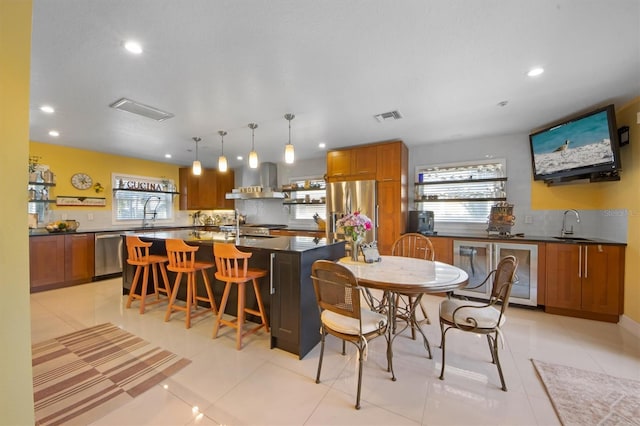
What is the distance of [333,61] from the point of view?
205 cm

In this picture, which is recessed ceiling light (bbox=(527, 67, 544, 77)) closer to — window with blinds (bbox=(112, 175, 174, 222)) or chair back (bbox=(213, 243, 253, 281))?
chair back (bbox=(213, 243, 253, 281))

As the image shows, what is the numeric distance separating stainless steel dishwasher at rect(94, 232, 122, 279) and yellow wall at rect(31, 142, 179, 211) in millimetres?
840

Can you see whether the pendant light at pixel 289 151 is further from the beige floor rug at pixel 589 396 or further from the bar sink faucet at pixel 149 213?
the bar sink faucet at pixel 149 213

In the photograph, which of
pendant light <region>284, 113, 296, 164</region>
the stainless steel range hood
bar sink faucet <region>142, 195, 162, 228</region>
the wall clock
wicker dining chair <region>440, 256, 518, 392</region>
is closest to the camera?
wicker dining chair <region>440, 256, 518, 392</region>

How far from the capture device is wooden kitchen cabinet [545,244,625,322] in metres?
2.81

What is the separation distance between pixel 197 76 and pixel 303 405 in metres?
2.80

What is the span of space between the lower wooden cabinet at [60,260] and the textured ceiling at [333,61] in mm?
1932

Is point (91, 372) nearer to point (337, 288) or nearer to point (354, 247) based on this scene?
point (337, 288)

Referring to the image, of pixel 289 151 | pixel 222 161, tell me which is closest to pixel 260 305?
pixel 289 151

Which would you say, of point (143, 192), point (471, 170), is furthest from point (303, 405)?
point (143, 192)

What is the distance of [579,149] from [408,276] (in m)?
3.02

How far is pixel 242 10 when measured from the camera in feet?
5.04

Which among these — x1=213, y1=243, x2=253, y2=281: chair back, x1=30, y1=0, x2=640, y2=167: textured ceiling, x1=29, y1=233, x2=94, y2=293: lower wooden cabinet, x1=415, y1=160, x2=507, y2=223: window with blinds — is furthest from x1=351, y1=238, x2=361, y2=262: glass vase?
x1=29, y1=233, x2=94, y2=293: lower wooden cabinet

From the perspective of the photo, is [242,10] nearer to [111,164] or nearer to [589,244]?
[589,244]
